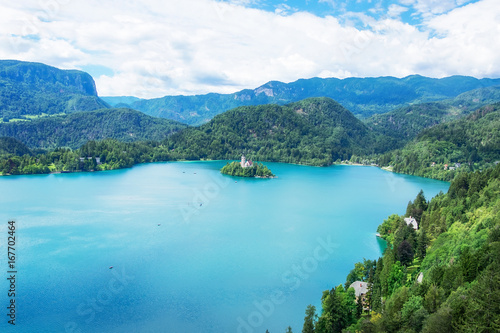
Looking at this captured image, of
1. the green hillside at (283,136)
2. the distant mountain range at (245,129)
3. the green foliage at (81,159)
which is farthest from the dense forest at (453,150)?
the green foliage at (81,159)

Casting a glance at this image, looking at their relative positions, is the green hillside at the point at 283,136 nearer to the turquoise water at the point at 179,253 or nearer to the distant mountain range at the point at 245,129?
the distant mountain range at the point at 245,129

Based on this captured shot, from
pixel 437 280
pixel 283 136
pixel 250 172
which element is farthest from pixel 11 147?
pixel 437 280

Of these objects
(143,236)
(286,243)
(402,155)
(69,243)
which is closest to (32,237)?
(69,243)

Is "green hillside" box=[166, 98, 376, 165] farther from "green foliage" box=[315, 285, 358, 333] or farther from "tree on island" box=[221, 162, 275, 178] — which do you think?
"green foliage" box=[315, 285, 358, 333]

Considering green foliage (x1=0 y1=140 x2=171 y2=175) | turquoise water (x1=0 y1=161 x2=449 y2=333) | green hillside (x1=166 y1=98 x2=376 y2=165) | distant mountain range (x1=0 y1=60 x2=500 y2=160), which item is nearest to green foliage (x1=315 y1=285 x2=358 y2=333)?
turquoise water (x1=0 y1=161 x2=449 y2=333)

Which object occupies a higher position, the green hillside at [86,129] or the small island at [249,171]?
the small island at [249,171]

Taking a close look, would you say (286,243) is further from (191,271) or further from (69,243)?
(69,243)

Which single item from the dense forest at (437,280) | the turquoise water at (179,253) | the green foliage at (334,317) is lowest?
the turquoise water at (179,253)
